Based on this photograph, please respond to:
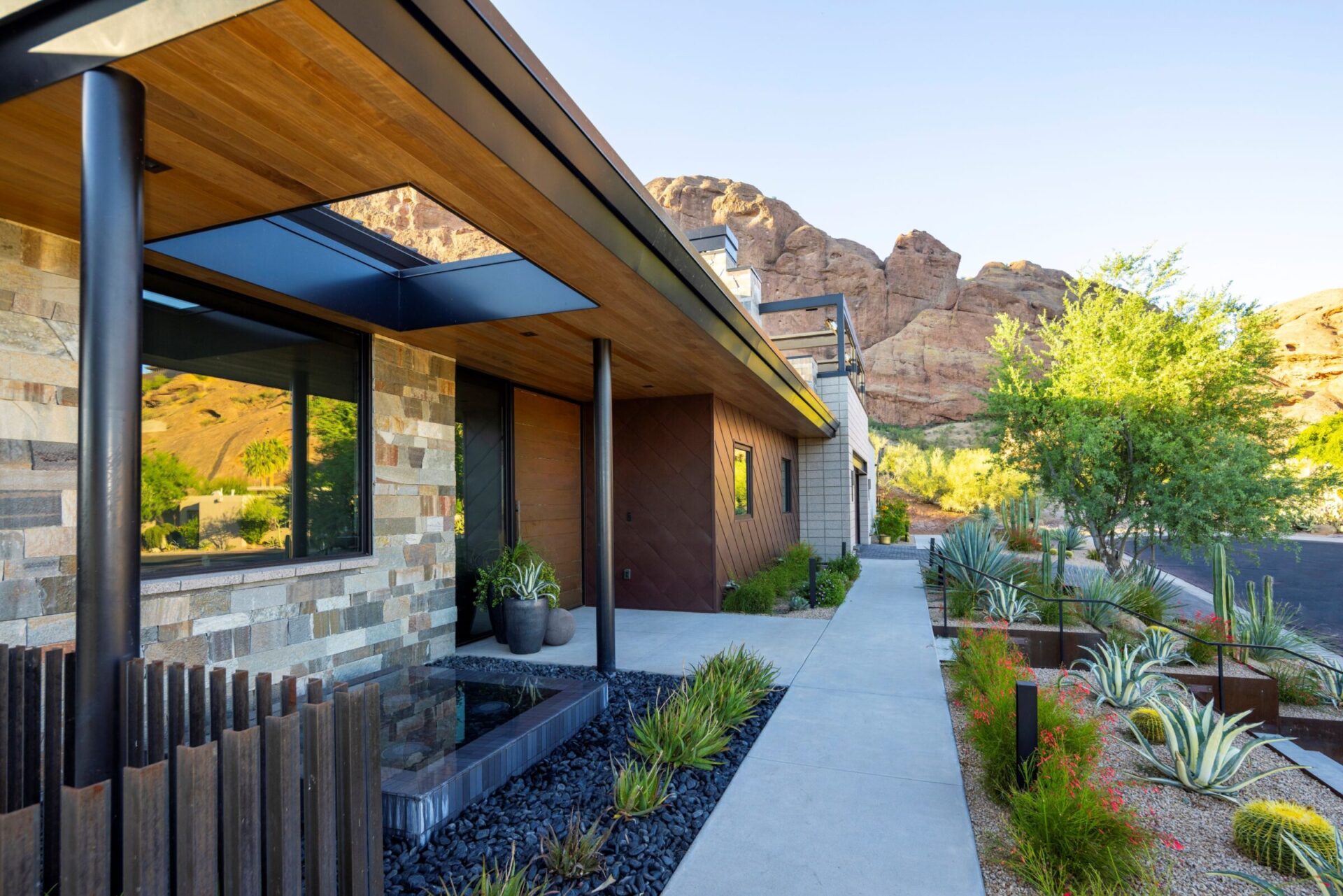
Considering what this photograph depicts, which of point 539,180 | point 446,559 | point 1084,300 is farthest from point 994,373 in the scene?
point 539,180

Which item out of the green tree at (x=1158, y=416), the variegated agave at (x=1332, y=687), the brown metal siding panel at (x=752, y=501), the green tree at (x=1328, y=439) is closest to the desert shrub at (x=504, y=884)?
the brown metal siding panel at (x=752, y=501)

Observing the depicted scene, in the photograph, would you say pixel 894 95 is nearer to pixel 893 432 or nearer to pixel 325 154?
pixel 893 432

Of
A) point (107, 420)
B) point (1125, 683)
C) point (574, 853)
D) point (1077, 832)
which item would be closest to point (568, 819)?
point (574, 853)

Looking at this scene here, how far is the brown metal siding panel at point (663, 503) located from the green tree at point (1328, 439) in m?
32.2

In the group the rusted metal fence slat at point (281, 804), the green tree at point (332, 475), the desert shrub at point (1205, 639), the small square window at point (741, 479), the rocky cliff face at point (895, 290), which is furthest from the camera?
the rocky cliff face at point (895, 290)

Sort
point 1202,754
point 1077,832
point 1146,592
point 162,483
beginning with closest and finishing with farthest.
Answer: point 1077,832
point 1202,754
point 162,483
point 1146,592

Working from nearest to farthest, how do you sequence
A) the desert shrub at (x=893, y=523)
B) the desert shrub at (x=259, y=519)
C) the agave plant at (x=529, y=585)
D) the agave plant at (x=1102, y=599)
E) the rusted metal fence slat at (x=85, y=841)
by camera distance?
the rusted metal fence slat at (x=85, y=841) < the desert shrub at (x=259, y=519) < the agave plant at (x=529, y=585) < the agave plant at (x=1102, y=599) < the desert shrub at (x=893, y=523)

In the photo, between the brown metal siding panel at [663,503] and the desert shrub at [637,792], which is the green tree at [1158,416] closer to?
the brown metal siding panel at [663,503]

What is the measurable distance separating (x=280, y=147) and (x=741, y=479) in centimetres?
748

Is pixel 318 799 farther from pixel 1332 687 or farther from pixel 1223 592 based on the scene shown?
pixel 1223 592

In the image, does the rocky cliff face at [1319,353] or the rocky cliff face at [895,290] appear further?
the rocky cliff face at [895,290]

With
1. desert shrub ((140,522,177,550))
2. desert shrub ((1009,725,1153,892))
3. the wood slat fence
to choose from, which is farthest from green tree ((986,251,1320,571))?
desert shrub ((140,522,177,550))

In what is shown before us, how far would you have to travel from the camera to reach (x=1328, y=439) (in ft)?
99.7

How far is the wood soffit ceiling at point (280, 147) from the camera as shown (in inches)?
73.7
